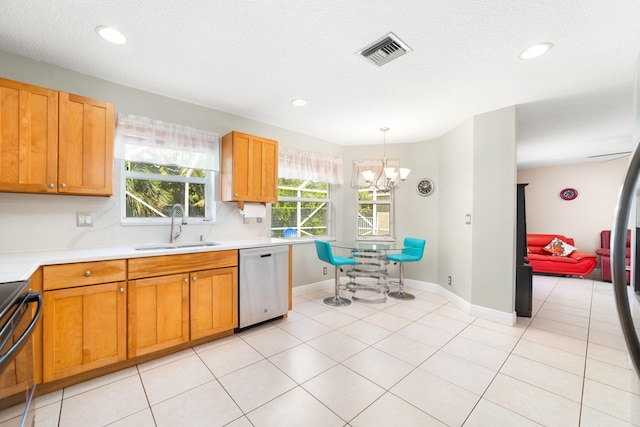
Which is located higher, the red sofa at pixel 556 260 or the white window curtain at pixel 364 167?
the white window curtain at pixel 364 167

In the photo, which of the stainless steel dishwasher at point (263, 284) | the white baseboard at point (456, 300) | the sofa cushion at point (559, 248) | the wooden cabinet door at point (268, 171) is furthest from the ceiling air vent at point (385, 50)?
the sofa cushion at point (559, 248)

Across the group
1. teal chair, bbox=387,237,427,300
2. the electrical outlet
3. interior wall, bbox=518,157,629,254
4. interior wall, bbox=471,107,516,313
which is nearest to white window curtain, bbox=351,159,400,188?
teal chair, bbox=387,237,427,300

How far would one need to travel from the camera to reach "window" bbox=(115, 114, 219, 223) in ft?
8.39

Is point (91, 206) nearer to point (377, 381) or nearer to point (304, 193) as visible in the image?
point (304, 193)

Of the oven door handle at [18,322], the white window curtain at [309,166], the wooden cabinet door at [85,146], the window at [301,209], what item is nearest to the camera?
the oven door handle at [18,322]

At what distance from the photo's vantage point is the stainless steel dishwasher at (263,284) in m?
2.70

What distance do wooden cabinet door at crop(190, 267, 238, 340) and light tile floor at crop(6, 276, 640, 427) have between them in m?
0.17

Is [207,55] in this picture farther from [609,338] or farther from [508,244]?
Result: [609,338]

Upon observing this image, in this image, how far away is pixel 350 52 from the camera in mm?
2006

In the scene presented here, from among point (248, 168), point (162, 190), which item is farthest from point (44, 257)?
point (248, 168)

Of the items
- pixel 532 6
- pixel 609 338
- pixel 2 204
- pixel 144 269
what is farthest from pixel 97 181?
pixel 609 338

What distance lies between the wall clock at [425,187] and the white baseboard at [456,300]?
148 cm

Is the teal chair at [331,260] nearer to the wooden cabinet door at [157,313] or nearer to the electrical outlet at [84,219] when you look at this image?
the wooden cabinet door at [157,313]

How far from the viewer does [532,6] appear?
5.10 ft
